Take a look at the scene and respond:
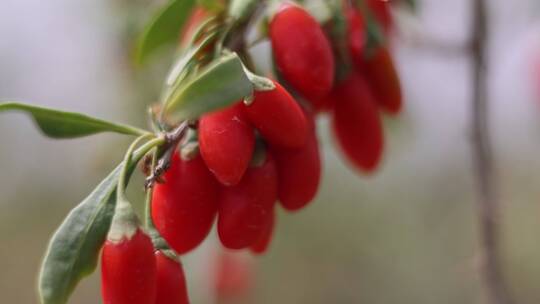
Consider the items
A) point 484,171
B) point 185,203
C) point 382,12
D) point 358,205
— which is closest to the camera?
point 185,203

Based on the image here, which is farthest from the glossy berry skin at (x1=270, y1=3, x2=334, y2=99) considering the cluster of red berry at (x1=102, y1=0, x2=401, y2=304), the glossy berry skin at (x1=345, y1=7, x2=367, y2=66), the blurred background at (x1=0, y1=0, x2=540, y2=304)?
the blurred background at (x1=0, y1=0, x2=540, y2=304)

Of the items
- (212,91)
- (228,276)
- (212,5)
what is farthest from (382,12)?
(228,276)

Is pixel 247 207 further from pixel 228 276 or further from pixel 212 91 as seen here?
pixel 228 276

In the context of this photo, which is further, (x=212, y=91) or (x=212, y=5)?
(x=212, y=5)

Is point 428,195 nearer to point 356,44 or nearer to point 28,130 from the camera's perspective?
point 28,130

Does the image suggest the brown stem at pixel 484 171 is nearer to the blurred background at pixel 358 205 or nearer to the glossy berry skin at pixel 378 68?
the glossy berry skin at pixel 378 68
